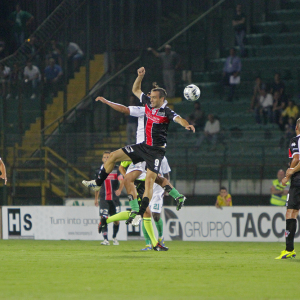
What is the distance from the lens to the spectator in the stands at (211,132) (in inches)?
800

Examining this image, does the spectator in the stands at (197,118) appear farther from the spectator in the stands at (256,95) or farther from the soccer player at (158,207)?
the soccer player at (158,207)

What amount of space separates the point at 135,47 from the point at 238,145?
267 inches

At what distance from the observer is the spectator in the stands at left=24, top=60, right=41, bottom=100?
952 inches

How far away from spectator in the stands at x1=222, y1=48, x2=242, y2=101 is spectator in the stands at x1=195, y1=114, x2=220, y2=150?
8.20ft

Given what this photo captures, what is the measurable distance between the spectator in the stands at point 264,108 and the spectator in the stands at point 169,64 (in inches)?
138

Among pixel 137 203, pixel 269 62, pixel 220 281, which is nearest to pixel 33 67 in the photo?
pixel 269 62

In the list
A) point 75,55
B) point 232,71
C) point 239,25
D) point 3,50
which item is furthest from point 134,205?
point 3,50

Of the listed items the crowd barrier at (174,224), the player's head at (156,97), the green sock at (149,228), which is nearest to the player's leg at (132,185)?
the green sock at (149,228)

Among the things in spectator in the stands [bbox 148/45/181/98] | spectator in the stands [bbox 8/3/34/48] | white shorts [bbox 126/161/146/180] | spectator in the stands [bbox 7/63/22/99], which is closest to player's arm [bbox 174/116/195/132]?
white shorts [bbox 126/161/146/180]

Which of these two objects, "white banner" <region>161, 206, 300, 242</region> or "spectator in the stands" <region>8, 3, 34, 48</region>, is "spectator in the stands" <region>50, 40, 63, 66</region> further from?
"white banner" <region>161, 206, 300, 242</region>

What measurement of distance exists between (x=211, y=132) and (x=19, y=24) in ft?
31.0

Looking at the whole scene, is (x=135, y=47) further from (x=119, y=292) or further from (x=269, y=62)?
(x=119, y=292)

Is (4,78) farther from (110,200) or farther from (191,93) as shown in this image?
(191,93)

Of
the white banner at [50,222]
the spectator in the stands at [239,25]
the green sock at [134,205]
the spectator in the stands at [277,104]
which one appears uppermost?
the spectator in the stands at [239,25]
